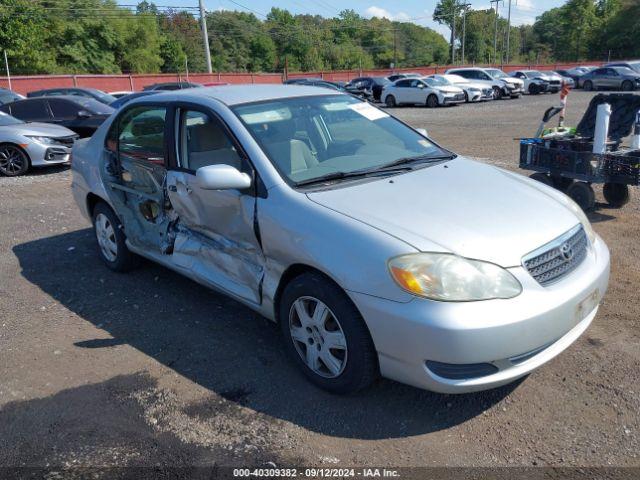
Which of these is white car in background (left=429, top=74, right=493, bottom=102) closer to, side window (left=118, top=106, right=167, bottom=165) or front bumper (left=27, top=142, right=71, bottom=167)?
front bumper (left=27, top=142, right=71, bottom=167)

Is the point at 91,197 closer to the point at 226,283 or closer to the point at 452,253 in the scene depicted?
the point at 226,283

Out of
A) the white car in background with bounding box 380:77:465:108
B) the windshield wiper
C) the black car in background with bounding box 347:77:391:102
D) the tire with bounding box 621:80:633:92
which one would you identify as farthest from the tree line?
the windshield wiper

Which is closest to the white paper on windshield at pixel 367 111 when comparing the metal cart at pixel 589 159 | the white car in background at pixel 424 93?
the metal cart at pixel 589 159

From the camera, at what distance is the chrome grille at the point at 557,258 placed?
9.45ft

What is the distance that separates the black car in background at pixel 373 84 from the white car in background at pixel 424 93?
346 centimetres

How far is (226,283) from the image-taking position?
12.7ft

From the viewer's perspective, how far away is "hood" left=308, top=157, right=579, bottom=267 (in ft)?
9.41

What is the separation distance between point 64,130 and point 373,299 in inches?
422

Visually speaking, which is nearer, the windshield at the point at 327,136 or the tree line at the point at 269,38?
the windshield at the point at 327,136

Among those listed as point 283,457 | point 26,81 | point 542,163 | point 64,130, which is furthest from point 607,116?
point 26,81

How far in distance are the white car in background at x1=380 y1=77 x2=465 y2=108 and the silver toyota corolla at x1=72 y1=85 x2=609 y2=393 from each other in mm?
23319

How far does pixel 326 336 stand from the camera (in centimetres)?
316

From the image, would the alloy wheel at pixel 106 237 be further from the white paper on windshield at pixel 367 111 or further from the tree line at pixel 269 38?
the tree line at pixel 269 38

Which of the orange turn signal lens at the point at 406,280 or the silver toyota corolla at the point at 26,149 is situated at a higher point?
the orange turn signal lens at the point at 406,280
